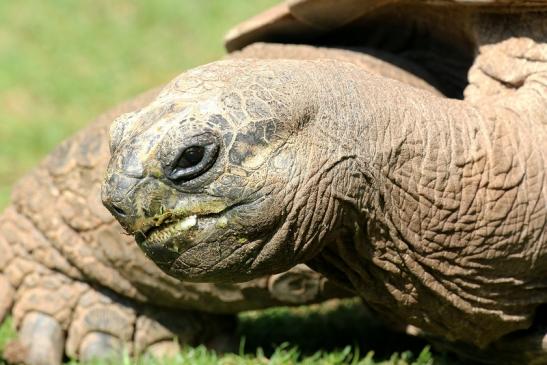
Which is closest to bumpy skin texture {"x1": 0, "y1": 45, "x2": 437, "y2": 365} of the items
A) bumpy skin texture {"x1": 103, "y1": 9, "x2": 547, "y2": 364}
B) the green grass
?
the green grass

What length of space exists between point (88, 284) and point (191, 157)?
6.60ft

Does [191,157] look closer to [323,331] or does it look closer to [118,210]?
[118,210]

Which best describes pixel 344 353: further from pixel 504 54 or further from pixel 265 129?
pixel 265 129

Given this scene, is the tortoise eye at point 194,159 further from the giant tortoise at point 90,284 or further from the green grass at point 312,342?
the giant tortoise at point 90,284

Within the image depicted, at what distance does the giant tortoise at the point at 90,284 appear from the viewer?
4.18 meters

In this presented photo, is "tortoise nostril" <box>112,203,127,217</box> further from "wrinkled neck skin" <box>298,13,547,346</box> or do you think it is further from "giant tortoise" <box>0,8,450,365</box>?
"giant tortoise" <box>0,8,450,365</box>

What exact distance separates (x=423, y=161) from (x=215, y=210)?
0.66 m

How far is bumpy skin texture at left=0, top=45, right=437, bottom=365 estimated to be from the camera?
4.20 meters

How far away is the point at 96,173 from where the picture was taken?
4234 millimetres

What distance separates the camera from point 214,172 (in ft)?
8.60

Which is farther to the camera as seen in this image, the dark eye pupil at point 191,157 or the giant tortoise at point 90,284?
the giant tortoise at point 90,284

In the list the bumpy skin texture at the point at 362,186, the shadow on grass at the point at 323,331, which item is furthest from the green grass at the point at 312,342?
the bumpy skin texture at the point at 362,186

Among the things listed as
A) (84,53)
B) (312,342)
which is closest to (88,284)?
(312,342)

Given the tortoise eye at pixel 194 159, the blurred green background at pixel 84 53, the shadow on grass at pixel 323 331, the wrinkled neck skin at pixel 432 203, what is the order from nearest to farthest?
the tortoise eye at pixel 194 159, the wrinkled neck skin at pixel 432 203, the shadow on grass at pixel 323 331, the blurred green background at pixel 84 53
